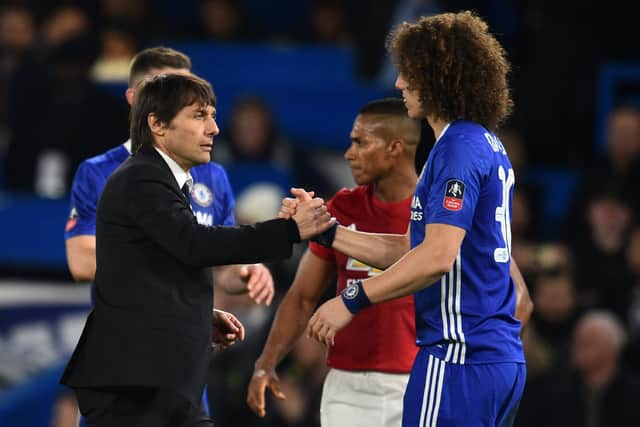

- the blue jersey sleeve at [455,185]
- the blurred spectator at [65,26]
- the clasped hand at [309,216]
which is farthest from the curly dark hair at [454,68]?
the blurred spectator at [65,26]

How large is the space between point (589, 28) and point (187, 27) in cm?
362

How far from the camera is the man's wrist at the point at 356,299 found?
13.2 feet

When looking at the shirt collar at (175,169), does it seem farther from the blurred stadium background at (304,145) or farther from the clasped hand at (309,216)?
the blurred stadium background at (304,145)

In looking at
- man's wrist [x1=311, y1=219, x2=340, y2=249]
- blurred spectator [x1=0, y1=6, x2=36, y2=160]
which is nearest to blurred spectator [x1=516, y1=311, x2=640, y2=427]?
man's wrist [x1=311, y1=219, x2=340, y2=249]

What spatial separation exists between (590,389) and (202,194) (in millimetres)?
3176

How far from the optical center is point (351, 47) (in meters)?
10.2

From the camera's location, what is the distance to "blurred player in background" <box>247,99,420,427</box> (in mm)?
Result: 4848

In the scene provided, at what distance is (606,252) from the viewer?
7.93m

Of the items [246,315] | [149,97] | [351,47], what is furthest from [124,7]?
[149,97]

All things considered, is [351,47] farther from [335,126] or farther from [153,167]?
[153,167]

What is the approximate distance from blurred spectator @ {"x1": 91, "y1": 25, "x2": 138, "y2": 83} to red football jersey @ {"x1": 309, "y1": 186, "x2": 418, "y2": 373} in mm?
5565

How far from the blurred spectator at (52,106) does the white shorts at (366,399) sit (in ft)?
13.5

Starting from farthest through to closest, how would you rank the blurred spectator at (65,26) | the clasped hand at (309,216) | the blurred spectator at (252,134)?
the blurred spectator at (65,26) → the blurred spectator at (252,134) → the clasped hand at (309,216)

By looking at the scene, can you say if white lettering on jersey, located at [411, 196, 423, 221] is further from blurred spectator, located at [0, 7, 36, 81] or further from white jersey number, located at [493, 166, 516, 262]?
blurred spectator, located at [0, 7, 36, 81]
